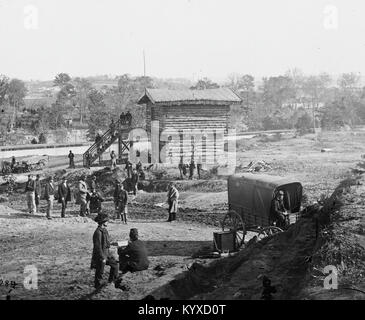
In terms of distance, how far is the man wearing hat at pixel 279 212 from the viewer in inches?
554

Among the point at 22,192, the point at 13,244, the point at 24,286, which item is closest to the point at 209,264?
the point at 24,286

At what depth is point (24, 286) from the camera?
38.3ft

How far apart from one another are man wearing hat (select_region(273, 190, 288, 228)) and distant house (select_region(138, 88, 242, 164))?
664 inches

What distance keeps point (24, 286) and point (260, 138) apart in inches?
1644

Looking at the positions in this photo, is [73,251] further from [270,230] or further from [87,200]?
[87,200]

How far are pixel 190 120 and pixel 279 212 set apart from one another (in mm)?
18951

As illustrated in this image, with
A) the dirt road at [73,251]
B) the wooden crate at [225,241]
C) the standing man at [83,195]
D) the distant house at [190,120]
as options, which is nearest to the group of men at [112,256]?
the dirt road at [73,251]

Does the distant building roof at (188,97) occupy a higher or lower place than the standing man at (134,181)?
higher

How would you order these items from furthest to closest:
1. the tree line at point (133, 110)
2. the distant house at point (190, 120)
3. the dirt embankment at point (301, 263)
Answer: the tree line at point (133, 110)
the distant house at point (190, 120)
the dirt embankment at point (301, 263)

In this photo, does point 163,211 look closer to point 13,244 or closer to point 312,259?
point 13,244

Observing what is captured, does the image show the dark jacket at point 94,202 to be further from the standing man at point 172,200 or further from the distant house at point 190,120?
the distant house at point 190,120

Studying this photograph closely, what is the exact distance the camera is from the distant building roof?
31625 mm

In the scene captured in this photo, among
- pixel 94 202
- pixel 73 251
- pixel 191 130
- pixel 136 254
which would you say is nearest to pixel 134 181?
pixel 94 202
